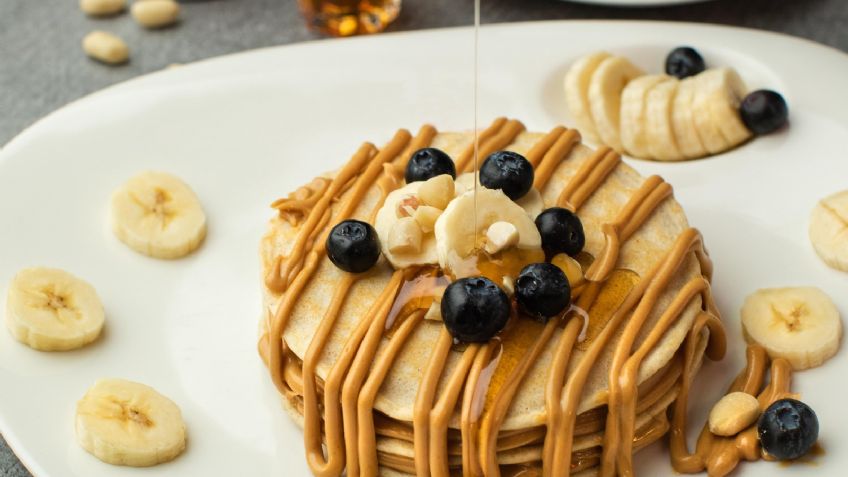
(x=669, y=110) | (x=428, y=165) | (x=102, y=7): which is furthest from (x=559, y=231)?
(x=102, y=7)

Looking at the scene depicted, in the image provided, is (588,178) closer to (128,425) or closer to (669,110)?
(669,110)

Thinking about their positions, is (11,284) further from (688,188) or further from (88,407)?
(688,188)

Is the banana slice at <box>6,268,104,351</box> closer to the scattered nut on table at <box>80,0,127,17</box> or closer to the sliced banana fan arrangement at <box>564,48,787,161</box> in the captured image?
the sliced banana fan arrangement at <box>564,48,787,161</box>

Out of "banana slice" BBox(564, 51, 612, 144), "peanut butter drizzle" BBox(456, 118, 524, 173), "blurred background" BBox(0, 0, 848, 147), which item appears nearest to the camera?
"peanut butter drizzle" BBox(456, 118, 524, 173)

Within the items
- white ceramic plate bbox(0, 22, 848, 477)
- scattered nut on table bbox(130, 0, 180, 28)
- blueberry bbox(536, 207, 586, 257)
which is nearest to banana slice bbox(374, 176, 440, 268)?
blueberry bbox(536, 207, 586, 257)

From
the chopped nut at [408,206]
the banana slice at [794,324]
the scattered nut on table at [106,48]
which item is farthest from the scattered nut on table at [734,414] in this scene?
the scattered nut on table at [106,48]

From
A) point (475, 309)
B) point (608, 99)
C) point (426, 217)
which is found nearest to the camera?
point (475, 309)

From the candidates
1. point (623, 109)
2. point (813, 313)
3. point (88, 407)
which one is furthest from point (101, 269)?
point (813, 313)

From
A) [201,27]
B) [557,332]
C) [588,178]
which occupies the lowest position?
[201,27]
